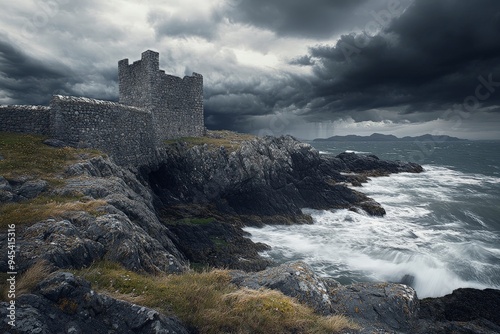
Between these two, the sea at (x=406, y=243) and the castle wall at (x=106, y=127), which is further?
the sea at (x=406, y=243)

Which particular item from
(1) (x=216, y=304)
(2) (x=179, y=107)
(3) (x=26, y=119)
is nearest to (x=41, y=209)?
(1) (x=216, y=304)

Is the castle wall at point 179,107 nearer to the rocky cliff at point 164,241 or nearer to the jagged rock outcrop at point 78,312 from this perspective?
the rocky cliff at point 164,241

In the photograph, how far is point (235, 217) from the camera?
30.3 metres

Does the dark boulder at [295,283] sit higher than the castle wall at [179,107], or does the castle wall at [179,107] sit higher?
the castle wall at [179,107]

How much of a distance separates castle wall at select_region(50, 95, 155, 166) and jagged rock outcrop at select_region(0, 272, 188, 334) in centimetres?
1822

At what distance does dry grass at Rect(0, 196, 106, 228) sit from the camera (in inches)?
326

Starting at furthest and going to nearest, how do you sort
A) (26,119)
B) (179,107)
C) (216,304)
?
1. (179,107)
2. (26,119)
3. (216,304)

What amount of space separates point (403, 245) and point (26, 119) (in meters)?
32.5

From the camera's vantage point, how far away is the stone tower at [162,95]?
3253 cm

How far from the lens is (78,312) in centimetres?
491

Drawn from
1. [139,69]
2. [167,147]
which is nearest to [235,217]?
[167,147]

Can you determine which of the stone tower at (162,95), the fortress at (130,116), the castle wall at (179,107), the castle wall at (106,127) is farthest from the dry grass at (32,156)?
the castle wall at (179,107)

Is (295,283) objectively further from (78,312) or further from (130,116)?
(130,116)

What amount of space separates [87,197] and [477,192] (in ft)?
202
